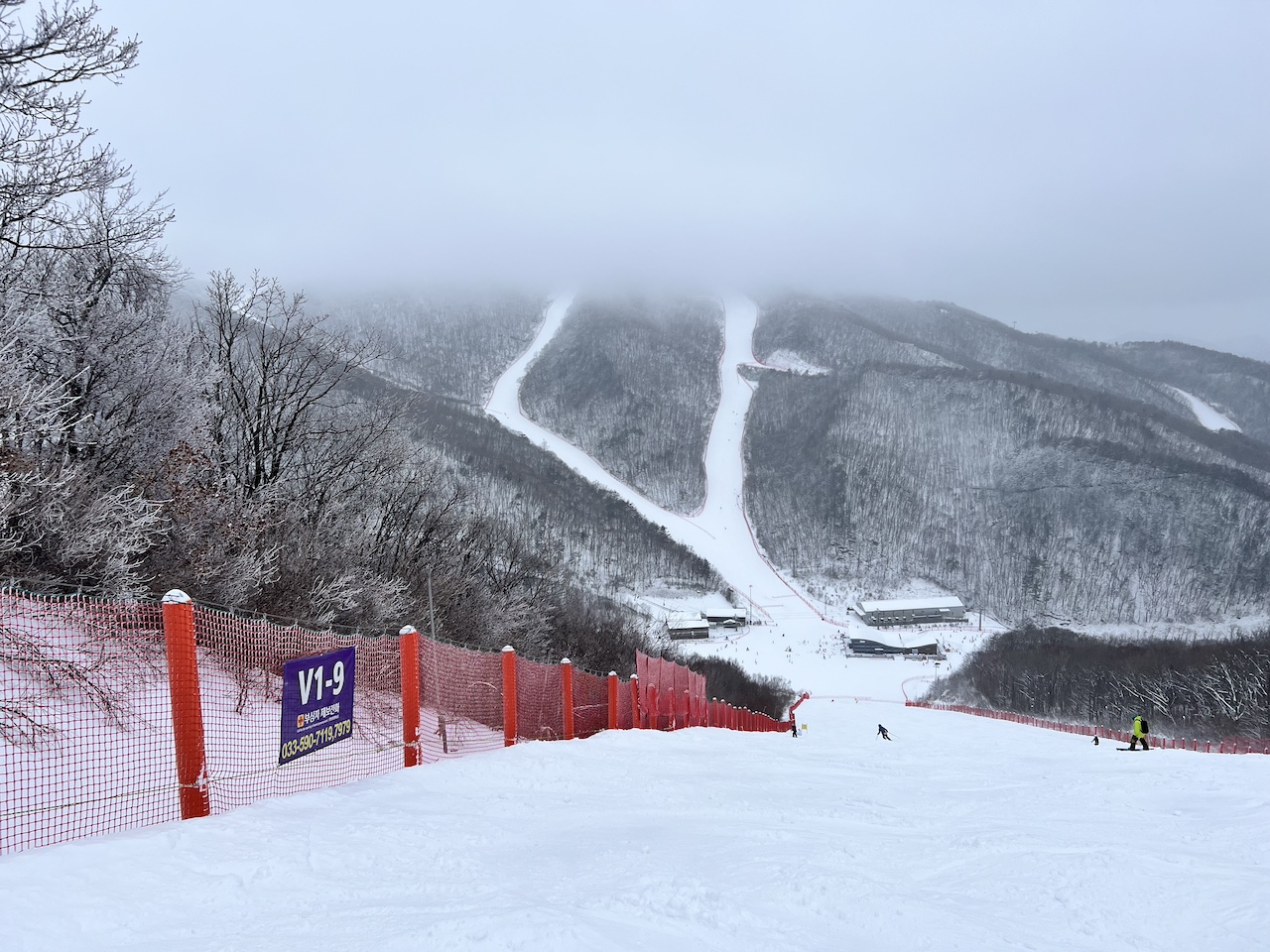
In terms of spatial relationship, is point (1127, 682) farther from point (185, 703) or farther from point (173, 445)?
point (185, 703)

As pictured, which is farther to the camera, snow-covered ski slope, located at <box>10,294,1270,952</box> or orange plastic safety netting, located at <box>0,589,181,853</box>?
orange plastic safety netting, located at <box>0,589,181,853</box>

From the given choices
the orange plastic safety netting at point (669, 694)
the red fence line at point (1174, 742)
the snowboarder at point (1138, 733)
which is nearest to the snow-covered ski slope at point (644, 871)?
the orange plastic safety netting at point (669, 694)

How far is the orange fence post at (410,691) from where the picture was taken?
807 centimetres

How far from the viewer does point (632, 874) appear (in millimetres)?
4727

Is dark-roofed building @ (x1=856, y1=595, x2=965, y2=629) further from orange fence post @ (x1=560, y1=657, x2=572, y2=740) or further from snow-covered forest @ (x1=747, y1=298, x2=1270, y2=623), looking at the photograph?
orange fence post @ (x1=560, y1=657, x2=572, y2=740)

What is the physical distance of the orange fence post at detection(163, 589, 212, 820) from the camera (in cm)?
520

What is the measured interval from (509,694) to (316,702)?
414 cm

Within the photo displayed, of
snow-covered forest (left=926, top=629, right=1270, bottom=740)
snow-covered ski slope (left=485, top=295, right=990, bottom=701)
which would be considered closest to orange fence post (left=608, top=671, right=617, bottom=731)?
snow-covered forest (left=926, top=629, right=1270, bottom=740)

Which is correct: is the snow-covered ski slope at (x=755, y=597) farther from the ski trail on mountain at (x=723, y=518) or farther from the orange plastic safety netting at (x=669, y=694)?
the orange plastic safety netting at (x=669, y=694)

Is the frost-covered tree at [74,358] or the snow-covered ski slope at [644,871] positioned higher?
the frost-covered tree at [74,358]

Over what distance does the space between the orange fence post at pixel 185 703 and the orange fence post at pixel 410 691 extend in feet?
9.26

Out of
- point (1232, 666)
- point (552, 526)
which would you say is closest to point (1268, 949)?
point (1232, 666)

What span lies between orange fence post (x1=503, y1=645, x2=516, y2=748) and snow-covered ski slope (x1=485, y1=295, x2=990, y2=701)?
249 ft

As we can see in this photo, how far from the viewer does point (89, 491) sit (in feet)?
32.4
